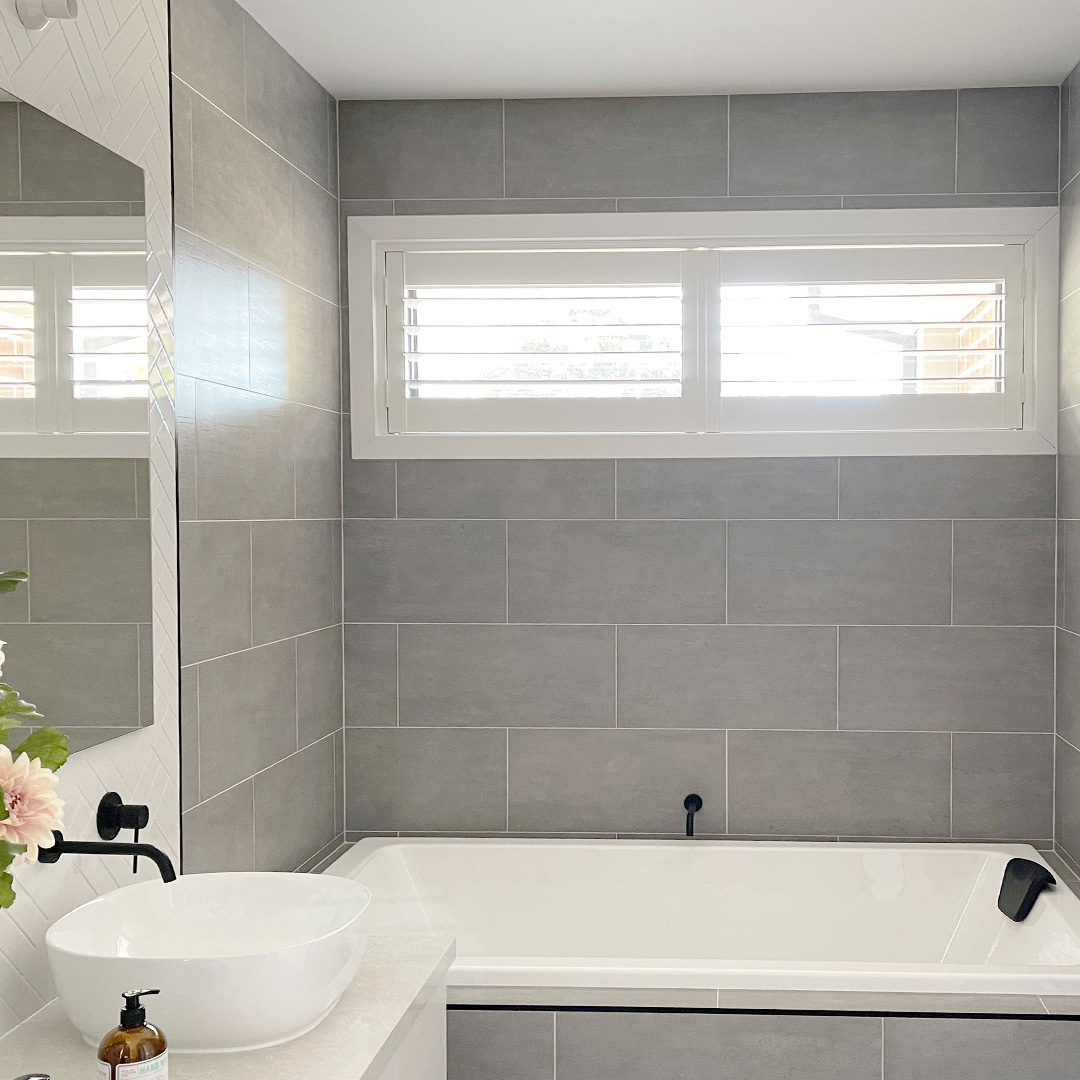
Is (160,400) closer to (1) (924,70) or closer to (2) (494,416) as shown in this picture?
(2) (494,416)

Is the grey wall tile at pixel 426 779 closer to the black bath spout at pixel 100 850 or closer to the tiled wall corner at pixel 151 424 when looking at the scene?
the tiled wall corner at pixel 151 424

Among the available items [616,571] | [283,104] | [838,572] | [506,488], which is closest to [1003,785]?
[838,572]

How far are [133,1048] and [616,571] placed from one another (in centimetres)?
223

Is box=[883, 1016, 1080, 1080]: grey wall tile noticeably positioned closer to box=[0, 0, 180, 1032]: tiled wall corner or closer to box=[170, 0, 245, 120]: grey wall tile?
box=[0, 0, 180, 1032]: tiled wall corner

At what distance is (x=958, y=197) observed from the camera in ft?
10.6

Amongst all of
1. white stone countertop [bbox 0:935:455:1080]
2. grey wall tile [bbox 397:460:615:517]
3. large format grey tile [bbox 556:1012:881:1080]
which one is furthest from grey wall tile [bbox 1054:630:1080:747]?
white stone countertop [bbox 0:935:455:1080]

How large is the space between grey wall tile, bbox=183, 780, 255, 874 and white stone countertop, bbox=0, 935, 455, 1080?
675mm

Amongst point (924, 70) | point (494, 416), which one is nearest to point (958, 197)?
point (924, 70)

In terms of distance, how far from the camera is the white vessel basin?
1451 millimetres

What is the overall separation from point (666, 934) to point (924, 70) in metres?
2.56

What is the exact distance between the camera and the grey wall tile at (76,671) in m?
1.72

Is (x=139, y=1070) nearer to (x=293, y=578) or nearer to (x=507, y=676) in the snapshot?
(x=293, y=578)

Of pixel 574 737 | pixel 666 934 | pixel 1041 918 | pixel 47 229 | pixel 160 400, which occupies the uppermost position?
pixel 47 229

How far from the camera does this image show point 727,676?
334 centimetres
